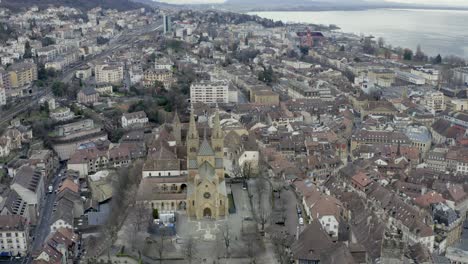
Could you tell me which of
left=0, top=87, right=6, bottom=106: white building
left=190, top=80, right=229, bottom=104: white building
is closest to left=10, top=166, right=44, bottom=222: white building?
left=0, top=87, right=6, bottom=106: white building

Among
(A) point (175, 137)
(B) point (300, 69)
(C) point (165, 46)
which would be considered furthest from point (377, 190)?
(C) point (165, 46)

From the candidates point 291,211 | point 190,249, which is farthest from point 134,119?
point 190,249

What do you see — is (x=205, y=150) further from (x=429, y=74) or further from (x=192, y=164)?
(x=429, y=74)

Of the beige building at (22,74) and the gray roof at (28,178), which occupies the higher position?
the beige building at (22,74)

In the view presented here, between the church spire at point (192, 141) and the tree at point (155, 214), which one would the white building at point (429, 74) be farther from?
the tree at point (155, 214)

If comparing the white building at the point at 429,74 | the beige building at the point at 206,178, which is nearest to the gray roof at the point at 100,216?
the beige building at the point at 206,178
